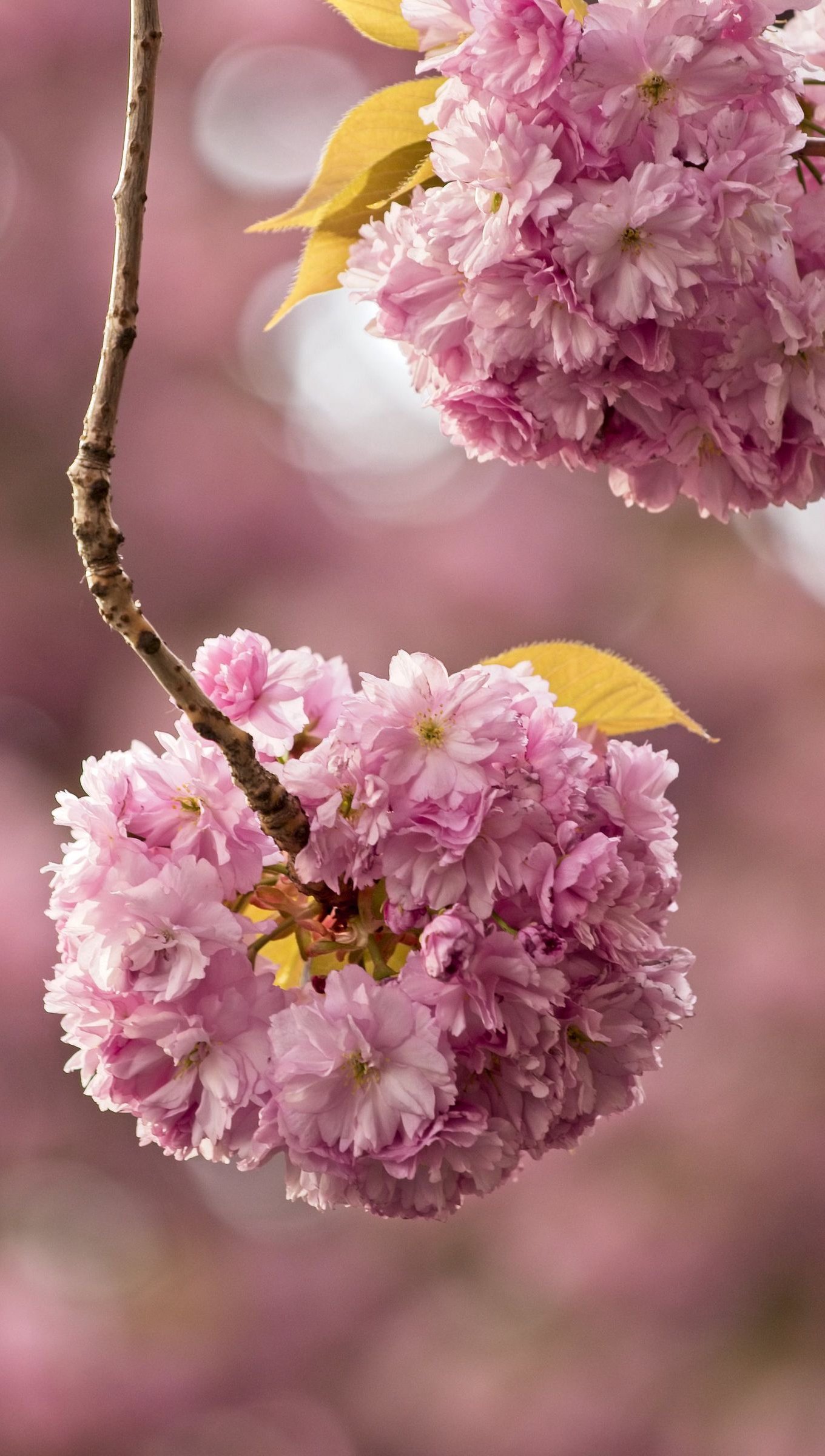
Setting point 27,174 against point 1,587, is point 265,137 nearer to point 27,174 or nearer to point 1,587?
point 27,174

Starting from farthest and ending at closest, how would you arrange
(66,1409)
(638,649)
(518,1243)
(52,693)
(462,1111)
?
(638,649), (52,693), (518,1243), (66,1409), (462,1111)

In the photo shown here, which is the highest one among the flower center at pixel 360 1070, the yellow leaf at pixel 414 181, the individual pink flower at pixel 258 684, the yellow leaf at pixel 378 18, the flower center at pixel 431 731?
the yellow leaf at pixel 378 18

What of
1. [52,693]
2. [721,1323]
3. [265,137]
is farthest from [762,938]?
[265,137]

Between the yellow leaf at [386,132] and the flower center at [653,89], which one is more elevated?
the yellow leaf at [386,132]

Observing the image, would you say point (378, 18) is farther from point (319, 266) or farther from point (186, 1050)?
point (186, 1050)

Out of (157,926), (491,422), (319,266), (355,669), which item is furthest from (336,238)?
(355,669)

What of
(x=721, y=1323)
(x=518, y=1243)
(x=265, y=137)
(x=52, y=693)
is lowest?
(x=721, y=1323)

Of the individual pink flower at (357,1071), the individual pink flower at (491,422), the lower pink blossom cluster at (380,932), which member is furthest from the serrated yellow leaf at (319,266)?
the individual pink flower at (357,1071)

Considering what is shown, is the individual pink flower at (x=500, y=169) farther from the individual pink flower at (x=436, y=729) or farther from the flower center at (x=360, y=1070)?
the flower center at (x=360, y=1070)
